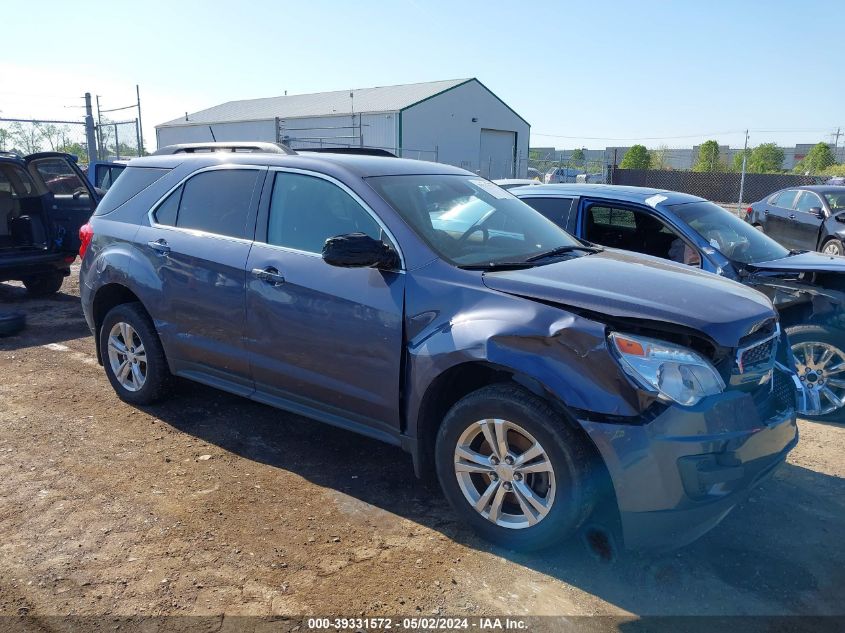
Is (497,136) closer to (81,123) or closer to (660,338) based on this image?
(81,123)

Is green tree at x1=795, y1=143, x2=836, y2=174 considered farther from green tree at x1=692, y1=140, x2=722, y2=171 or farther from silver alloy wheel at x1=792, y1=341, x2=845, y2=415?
silver alloy wheel at x1=792, y1=341, x2=845, y2=415

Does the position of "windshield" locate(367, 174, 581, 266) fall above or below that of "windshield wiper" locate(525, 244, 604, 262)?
above

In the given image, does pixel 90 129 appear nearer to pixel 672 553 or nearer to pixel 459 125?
pixel 672 553

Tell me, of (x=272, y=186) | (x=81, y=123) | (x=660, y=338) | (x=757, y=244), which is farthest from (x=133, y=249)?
(x=81, y=123)

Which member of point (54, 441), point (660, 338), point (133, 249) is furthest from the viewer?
point (133, 249)

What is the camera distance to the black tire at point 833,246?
11.2 meters

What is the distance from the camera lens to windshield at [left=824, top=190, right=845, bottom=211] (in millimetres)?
11562

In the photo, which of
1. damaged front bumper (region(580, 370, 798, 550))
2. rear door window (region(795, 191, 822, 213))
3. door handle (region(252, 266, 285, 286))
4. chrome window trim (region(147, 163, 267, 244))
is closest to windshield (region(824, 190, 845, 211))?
rear door window (region(795, 191, 822, 213))

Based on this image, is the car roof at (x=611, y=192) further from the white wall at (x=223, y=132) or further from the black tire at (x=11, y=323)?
the white wall at (x=223, y=132)

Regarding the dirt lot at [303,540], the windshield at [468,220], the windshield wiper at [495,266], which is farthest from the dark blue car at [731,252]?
the windshield wiper at [495,266]

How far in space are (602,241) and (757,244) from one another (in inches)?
51.2

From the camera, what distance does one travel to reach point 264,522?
347cm

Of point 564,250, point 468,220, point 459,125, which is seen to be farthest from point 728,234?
point 459,125

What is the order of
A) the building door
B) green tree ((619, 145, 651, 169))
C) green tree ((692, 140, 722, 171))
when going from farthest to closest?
green tree ((619, 145, 651, 169)) < green tree ((692, 140, 722, 171)) < the building door
